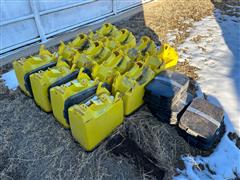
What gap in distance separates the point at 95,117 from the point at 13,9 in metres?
2.95

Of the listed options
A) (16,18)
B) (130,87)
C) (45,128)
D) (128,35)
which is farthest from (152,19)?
(45,128)

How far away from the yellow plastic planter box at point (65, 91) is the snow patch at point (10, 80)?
119 cm

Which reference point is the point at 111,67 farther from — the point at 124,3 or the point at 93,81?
the point at 124,3

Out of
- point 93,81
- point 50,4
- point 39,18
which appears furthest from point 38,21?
point 93,81

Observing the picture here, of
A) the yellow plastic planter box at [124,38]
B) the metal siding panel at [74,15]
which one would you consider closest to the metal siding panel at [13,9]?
the metal siding panel at [74,15]

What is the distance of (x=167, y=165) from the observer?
2283mm

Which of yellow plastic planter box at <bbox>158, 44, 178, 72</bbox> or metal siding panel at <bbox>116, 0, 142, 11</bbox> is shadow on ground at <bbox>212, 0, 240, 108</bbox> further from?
metal siding panel at <bbox>116, 0, 142, 11</bbox>

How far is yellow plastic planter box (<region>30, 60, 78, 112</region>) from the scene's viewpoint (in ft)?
7.96

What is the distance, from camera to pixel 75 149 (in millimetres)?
2420

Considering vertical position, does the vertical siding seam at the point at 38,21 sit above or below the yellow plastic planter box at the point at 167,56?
above

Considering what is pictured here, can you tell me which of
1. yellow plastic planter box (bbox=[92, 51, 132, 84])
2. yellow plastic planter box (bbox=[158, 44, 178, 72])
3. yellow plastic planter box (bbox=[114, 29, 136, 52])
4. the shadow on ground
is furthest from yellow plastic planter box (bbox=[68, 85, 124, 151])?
the shadow on ground

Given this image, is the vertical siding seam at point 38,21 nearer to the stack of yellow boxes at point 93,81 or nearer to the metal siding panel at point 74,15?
the metal siding panel at point 74,15

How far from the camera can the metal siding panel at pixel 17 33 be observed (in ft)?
13.0

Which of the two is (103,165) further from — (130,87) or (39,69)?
(39,69)
